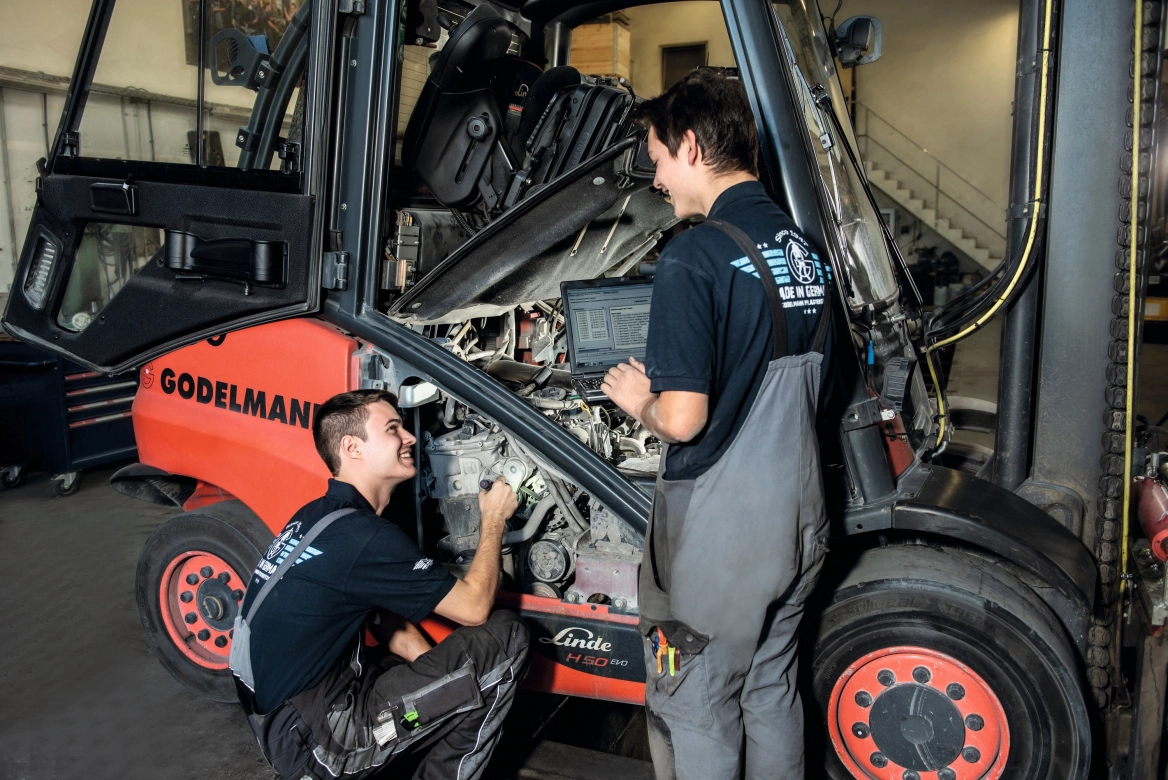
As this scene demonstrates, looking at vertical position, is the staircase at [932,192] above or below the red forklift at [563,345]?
above

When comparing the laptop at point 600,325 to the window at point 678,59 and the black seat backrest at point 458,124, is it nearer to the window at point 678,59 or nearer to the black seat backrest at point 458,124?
the black seat backrest at point 458,124

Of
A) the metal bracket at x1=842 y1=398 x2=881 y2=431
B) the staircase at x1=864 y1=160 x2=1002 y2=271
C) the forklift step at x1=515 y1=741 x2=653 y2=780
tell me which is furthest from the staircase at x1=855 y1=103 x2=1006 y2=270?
the forklift step at x1=515 y1=741 x2=653 y2=780

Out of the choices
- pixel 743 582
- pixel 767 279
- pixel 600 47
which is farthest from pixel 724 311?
pixel 600 47

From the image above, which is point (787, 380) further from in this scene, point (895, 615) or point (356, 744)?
point (356, 744)

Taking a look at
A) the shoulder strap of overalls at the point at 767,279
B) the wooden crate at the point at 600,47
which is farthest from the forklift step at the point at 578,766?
the wooden crate at the point at 600,47

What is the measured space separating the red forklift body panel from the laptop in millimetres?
734

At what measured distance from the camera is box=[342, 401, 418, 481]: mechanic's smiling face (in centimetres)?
247

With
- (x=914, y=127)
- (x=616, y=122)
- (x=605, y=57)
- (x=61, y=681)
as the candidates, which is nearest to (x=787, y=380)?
(x=616, y=122)

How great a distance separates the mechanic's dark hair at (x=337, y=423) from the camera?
8.13 feet

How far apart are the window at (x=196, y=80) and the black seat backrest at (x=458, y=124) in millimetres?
569

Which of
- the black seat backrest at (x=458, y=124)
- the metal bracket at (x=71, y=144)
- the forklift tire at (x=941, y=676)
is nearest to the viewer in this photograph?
the forklift tire at (x=941, y=676)

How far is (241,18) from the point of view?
2.88m

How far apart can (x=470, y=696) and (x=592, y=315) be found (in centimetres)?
127

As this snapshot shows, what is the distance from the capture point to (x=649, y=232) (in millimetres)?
3422
